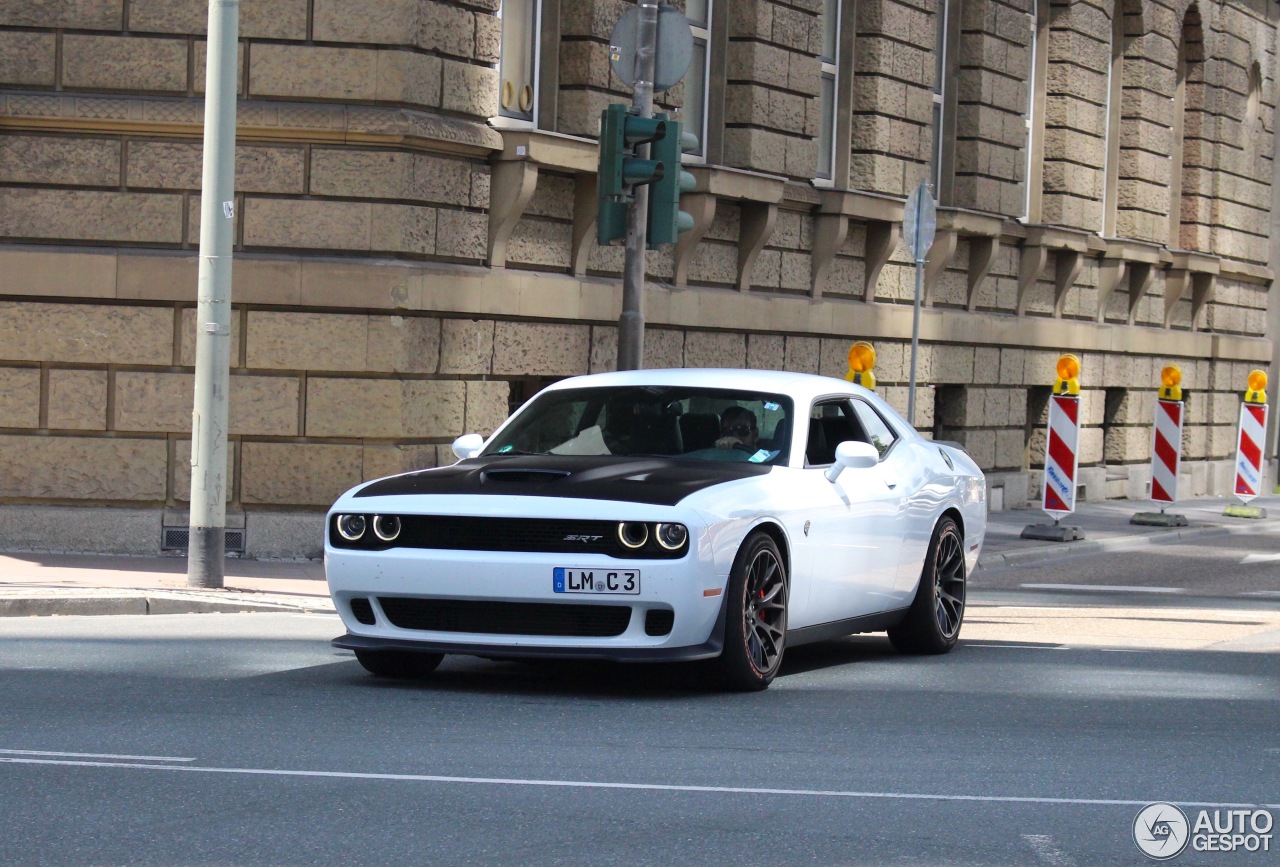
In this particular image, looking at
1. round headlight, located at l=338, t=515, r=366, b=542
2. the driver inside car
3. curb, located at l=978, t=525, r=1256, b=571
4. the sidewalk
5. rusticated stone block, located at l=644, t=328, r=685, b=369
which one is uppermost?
rusticated stone block, located at l=644, t=328, r=685, b=369

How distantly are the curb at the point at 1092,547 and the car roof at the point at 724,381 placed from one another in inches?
294

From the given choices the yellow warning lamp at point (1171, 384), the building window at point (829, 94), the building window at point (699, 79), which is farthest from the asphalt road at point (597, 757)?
the yellow warning lamp at point (1171, 384)

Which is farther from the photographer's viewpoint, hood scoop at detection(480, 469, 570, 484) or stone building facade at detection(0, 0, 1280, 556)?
stone building facade at detection(0, 0, 1280, 556)

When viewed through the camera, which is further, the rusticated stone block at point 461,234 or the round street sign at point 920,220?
the round street sign at point 920,220

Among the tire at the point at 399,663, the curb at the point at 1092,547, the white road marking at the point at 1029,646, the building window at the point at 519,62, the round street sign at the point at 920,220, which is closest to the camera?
the tire at the point at 399,663

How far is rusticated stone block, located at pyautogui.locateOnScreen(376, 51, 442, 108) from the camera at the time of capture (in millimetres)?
15258

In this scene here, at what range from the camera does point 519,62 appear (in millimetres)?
17766

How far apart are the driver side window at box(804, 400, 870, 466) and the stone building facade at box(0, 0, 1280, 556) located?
19.1 ft

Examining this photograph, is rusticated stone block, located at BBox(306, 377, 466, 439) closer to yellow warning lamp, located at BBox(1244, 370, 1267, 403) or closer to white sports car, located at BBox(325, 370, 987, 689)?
white sports car, located at BBox(325, 370, 987, 689)

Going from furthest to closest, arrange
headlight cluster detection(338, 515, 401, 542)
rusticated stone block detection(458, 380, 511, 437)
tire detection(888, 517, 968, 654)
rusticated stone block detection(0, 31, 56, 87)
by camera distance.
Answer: rusticated stone block detection(458, 380, 511, 437) < rusticated stone block detection(0, 31, 56, 87) < tire detection(888, 517, 968, 654) < headlight cluster detection(338, 515, 401, 542)

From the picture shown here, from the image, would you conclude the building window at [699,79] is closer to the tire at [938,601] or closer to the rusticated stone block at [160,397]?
the rusticated stone block at [160,397]

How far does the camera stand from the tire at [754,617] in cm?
856

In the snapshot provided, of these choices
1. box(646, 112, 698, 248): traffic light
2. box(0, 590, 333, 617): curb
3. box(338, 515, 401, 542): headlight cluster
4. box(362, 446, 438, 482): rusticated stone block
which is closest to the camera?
box(338, 515, 401, 542): headlight cluster

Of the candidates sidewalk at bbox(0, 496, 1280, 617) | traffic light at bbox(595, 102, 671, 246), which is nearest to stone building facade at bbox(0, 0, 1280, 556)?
sidewalk at bbox(0, 496, 1280, 617)
